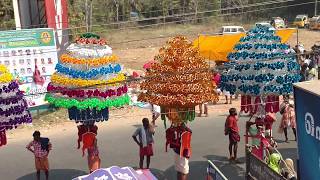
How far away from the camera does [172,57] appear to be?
31.3 ft

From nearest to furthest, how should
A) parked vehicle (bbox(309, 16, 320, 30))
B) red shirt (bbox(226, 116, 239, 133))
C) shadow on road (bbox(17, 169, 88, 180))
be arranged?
red shirt (bbox(226, 116, 239, 133)) < shadow on road (bbox(17, 169, 88, 180)) < parked vehicle (bbox(309, 16, 320, 30))

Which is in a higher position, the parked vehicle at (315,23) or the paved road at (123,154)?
the parked vehicle at (315,23)

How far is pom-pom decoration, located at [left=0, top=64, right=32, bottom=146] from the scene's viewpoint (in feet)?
28.7

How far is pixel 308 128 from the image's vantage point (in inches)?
220

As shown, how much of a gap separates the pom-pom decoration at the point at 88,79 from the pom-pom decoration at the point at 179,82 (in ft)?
2.15

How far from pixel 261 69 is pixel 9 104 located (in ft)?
16.0

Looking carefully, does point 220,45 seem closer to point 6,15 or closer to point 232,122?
point 232,122

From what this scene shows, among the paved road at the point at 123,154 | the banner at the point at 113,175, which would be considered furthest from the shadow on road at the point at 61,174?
the banner at the point at 113,175

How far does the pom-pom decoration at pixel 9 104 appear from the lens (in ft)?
28.7

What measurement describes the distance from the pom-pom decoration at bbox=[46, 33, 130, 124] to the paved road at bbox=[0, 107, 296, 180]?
2.62m

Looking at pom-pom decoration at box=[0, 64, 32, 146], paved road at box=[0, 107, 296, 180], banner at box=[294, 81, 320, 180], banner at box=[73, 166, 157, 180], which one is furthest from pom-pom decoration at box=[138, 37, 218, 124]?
banner at box=[294, 81, 320, 180]

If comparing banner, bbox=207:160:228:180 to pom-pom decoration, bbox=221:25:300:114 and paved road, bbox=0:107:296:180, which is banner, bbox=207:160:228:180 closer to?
pom-pom decoration, bbox=221:25:300:114

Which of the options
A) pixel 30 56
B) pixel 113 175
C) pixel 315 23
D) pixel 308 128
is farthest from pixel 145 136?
pixel 315 23

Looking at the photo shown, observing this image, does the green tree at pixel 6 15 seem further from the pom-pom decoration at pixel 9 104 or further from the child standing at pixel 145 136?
the pom-pom decoration at pixel 9 104
